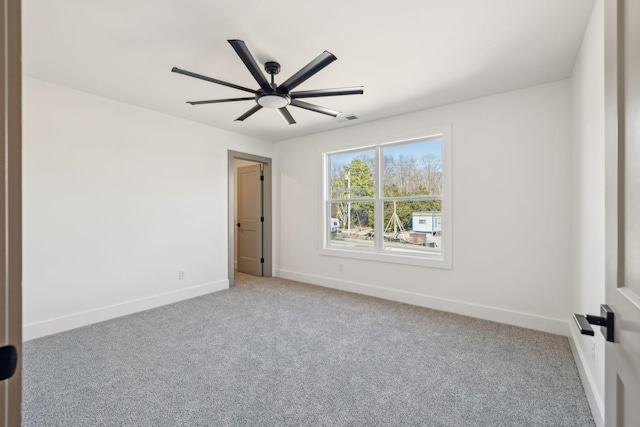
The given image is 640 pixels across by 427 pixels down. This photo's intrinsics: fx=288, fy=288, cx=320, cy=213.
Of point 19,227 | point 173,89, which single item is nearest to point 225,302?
point 173,89

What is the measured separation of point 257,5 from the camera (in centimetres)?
188

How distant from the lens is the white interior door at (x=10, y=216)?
54cm

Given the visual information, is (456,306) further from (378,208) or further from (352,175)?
(352,175)

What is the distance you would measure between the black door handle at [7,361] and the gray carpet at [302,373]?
151 centimetres

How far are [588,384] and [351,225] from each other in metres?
3.19

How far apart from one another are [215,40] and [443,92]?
7.87 ft

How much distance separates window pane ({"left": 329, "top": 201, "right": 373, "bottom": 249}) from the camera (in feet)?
14.8

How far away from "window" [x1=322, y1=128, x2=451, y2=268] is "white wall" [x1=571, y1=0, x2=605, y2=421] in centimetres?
126

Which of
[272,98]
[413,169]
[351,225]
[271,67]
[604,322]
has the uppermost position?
[271,67]

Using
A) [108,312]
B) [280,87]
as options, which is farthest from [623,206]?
[108,312]

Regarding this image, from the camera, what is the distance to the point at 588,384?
1.95m

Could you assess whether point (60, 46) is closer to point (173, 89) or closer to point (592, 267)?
point (173, 89)

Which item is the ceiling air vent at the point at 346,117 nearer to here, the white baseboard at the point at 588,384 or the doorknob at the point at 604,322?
the white baseboard at the point at 588,384

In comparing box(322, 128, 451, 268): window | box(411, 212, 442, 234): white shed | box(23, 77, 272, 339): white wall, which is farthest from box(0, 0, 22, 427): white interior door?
box(411, 212, 442, 234): white shed
